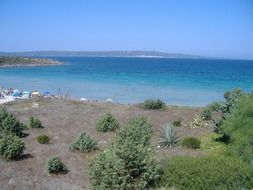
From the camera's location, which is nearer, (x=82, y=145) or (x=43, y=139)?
(x=82, y=145)

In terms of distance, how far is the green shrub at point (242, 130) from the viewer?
45.9ft

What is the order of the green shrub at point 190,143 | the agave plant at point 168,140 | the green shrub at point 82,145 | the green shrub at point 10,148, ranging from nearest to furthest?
the green shrub at point 10,148 → the green shrub at point 82,145 → the green shrub at point 190,143 → the agave plant at point 168,140

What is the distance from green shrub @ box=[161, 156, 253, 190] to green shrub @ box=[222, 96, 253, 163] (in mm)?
1932

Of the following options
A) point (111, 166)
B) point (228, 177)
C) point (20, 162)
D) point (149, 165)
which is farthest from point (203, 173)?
point (20, 162)

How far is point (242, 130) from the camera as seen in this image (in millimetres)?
15023

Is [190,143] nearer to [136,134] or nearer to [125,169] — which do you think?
[136,134]

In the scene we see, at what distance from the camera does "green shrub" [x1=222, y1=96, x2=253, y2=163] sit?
45.9ft

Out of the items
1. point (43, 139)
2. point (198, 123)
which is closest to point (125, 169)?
point (43, 139)

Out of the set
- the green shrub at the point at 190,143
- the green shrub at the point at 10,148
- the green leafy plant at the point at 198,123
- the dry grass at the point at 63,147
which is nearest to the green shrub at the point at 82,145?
the dry grass at the point at 63,147

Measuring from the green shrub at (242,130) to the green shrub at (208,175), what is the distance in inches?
76.0

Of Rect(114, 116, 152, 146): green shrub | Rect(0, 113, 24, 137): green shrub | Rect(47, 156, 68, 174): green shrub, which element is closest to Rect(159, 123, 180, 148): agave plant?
Rect(114, 116, 152, 146): green shrub

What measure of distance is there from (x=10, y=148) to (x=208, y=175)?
794cm

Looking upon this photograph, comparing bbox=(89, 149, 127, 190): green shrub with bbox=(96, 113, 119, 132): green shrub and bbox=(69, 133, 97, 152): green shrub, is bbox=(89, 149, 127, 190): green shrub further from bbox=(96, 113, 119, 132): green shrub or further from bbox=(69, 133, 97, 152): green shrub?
bbox=(96, 113, 119, 132): green shrub

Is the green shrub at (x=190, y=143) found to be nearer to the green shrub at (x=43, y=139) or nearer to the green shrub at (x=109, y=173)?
the green shrub at (x=43, y=139)
